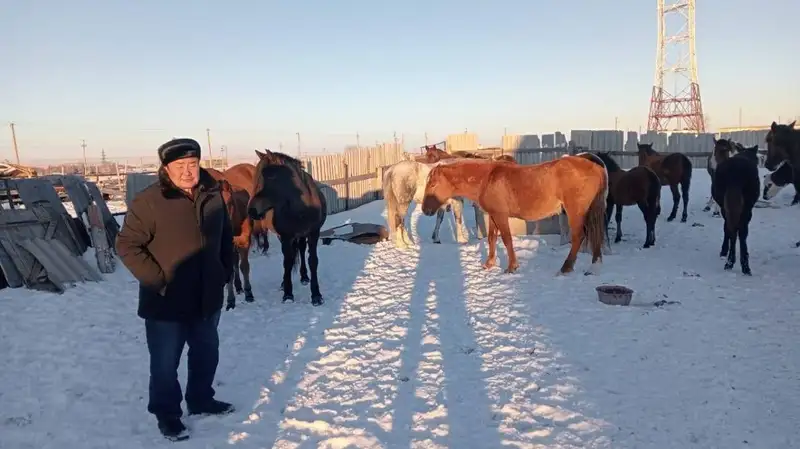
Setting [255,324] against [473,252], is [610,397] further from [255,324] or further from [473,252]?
[473,252]

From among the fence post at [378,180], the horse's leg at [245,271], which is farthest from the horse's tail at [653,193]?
the fence post at [378,180]

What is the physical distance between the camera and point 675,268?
7.51 metres

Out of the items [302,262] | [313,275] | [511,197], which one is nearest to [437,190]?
[511,197]

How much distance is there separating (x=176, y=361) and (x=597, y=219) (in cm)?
648

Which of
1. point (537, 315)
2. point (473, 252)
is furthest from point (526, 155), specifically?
point (537, 315)

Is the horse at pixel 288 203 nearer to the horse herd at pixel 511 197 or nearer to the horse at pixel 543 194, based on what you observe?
the horse herd at pixel 511 197

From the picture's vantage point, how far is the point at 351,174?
1859cm

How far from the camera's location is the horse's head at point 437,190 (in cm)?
852

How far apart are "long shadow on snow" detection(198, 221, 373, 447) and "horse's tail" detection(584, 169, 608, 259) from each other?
3.89 meters

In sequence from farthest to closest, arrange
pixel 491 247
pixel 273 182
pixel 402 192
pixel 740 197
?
1. pixel 402 192
2. pixel 491 247
3. pixel 740 197
4. pixel 273 182

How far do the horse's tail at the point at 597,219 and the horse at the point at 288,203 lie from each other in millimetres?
4233

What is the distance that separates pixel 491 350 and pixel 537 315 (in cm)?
122

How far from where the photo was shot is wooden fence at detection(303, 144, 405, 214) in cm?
1683

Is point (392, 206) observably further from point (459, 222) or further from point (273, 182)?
point (273, 182)
